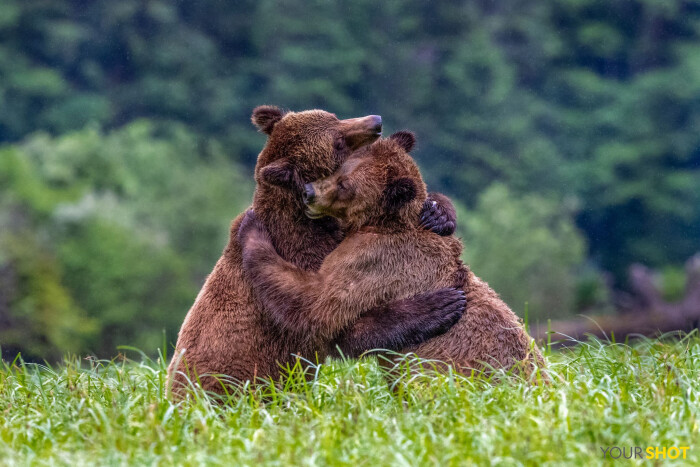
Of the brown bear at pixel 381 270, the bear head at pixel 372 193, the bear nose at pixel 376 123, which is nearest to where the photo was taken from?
the brown bear at pixel 381 270

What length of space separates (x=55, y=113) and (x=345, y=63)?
8287mm

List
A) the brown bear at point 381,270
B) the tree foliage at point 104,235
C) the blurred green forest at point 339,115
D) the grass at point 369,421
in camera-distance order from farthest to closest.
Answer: the blurred green forest at point 339,115, the tree foliage at point 104,235, the brown bear at point 381,270, the grass at point 369,421

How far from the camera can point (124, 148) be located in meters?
23.4

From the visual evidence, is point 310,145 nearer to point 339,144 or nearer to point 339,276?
point 339,144

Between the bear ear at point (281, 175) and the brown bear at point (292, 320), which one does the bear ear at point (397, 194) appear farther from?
the bear ear at point (281, 175)

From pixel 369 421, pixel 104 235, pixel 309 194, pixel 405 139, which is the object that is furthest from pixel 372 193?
pixel 104 235

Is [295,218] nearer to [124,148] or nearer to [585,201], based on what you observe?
[124,148]

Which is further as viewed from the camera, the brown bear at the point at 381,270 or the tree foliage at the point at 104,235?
the tree foliage at the point at 104,235

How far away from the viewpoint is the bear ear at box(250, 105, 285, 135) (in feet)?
14.4

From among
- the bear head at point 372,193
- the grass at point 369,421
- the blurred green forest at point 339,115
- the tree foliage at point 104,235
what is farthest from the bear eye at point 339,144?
the blurred green forest at point 339,115

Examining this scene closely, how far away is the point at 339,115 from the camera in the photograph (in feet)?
76.5

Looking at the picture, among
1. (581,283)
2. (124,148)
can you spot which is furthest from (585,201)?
(124,148)

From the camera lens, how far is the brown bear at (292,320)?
3943 millimetres

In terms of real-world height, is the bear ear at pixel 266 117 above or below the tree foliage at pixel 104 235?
above
